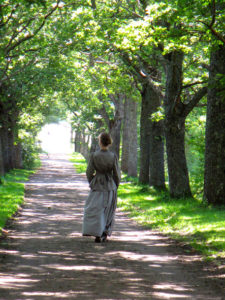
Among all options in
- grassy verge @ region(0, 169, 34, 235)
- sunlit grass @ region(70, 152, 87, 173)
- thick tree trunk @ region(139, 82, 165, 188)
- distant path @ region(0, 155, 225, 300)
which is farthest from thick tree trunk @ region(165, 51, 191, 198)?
sunlit grass @ region(70, 152, 87, 173)

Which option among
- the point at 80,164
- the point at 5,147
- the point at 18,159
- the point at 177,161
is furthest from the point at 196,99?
the point at 80,164

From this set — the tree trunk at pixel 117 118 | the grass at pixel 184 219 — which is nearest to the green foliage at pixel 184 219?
the grass at pixel 184 219

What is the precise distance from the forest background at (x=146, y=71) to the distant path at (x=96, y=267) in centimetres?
123

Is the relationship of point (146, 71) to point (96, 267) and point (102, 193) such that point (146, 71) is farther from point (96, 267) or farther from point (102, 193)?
point (96, 267)

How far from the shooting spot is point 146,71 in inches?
814

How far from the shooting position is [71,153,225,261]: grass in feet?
28.9

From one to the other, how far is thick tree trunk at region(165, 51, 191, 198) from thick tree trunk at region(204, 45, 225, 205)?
2.85m

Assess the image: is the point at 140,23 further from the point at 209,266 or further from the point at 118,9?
the point at 209,266

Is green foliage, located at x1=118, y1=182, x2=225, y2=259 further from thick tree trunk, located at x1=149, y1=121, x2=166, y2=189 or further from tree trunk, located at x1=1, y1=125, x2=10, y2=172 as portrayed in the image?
tree trunk, located at x1=1, y1=125, x2=10, y2=172

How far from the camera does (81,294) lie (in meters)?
5.52

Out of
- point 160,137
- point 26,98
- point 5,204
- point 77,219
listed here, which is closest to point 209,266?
point 77,219

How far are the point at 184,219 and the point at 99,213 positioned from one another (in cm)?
307

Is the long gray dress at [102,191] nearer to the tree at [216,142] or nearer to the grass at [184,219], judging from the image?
the grass at [184,219]

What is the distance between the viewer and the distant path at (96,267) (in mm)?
5684
